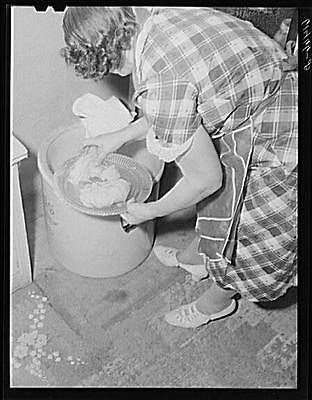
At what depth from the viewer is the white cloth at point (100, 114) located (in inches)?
53.7

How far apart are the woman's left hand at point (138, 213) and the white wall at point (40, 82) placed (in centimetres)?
17

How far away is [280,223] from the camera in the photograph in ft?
4.58

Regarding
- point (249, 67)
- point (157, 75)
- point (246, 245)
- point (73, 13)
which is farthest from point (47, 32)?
point (246, 245)

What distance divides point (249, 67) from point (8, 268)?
49 cm

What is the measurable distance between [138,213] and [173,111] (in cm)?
19

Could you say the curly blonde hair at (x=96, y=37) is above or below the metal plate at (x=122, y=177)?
above

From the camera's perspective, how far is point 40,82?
1373mm

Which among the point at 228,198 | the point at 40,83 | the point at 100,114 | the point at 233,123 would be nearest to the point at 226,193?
the point at 228,198

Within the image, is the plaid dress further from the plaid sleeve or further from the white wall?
the white wall

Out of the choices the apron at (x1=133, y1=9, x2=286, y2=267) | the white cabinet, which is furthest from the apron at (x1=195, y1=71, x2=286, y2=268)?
the white cabinet

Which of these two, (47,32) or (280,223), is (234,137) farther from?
(47,32)

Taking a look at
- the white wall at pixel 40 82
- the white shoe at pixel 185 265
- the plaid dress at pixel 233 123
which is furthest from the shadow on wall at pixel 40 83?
the white shoe at pixel 185 265
